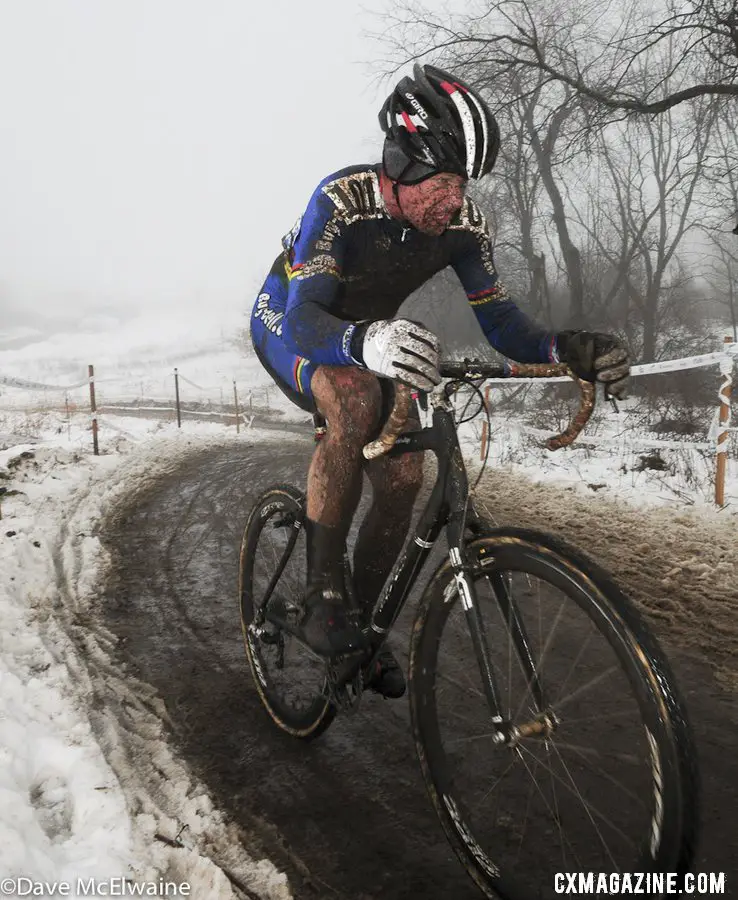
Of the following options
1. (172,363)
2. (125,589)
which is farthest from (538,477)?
(172,363)

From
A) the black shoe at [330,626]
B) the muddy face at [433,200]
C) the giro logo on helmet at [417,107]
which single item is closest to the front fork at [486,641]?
the black shoe at [330,626]

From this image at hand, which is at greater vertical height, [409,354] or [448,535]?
[409,354]

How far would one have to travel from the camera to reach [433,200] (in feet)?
7.35

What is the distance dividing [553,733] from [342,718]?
129 cm

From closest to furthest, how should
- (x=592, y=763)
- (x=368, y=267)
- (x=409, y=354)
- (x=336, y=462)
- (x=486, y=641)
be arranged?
(x=409, y=354) → (x=486, y=641) → (x=592, y=763) → (x=336, y=462) → (x=368, y=267)

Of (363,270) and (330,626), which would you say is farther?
(363,270)

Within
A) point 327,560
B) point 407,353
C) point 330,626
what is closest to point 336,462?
point 327,560

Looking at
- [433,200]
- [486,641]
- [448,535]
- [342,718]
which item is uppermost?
[433,200]

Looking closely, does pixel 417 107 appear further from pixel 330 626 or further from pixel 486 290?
pixel 330 626

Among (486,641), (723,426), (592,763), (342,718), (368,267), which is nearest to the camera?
(486,641)

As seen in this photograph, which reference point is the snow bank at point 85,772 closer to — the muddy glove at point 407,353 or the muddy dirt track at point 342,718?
the muddy dirt track at point 342,718

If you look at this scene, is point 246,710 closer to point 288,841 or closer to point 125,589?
point 288,841

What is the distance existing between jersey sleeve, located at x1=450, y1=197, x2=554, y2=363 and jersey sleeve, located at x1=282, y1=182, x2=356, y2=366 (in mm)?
564

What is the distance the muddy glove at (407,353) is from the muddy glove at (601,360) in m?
0.53
